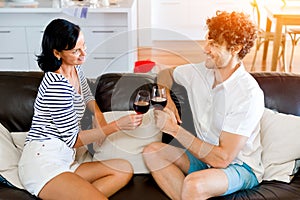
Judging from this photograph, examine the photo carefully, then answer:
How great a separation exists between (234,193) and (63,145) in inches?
31.8

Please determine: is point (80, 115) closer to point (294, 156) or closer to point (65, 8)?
point (294, 156)

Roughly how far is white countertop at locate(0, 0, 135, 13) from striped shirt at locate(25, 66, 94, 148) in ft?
6.73

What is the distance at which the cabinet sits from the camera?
381cm

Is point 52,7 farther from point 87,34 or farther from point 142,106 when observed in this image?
point 142,106

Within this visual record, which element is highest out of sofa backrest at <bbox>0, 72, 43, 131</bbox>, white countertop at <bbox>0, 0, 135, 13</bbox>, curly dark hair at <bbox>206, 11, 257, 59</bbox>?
curly dark hair at <bbox>206, 11, 257, 59</bbox>

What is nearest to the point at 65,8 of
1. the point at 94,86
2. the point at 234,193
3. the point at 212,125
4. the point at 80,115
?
the point at 94,86

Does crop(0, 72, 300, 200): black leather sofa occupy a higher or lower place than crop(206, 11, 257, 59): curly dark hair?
lower

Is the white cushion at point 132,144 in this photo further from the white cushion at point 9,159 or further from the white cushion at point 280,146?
the white cushion at point 280,146

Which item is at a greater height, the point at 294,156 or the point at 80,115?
the point at 80,115

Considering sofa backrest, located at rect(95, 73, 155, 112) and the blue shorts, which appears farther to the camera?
sofa backrest, located at rect(95, 73, 155, 112)

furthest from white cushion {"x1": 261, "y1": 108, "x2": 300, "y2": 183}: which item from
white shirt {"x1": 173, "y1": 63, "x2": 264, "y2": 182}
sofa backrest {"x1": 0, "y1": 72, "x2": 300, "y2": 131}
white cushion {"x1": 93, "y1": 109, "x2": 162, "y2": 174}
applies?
white cushion {"x1": 93, "y1": 109, "x2": 162, "y2": 174}

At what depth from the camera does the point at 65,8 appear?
12.6ft

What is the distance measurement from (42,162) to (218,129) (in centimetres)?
82

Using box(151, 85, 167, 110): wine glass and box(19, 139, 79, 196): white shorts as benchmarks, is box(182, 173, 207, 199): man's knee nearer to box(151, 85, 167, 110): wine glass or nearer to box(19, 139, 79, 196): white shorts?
box(151, 85, 167, 110): wine glass
